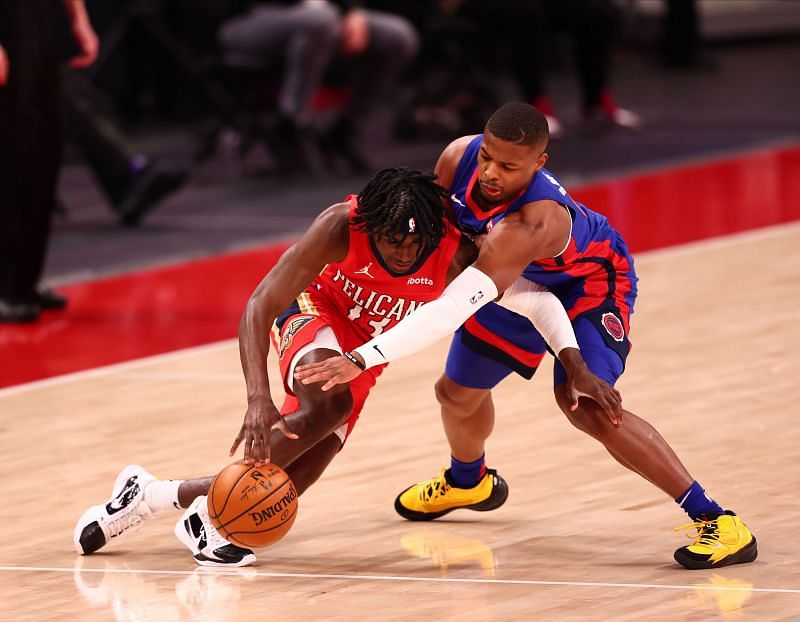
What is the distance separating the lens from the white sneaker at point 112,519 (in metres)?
4.63

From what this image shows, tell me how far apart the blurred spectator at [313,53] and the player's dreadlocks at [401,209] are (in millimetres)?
6905

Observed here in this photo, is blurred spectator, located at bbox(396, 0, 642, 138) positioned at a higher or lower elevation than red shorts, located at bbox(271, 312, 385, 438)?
lower

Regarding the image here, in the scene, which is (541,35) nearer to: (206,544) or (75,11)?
(75,11)

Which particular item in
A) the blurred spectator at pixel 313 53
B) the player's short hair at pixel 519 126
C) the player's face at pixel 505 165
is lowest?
the blurred spectator at pixel 313 53

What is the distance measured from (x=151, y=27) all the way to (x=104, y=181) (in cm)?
348

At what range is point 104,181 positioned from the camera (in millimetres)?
10203

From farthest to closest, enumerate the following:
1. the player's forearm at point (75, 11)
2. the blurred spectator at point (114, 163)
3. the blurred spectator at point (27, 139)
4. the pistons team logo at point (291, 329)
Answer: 1. the blurred spectator at point (114, 163)
2. the player's forearm at point (75, 11)
3. the blurred spectator at point (27, 139)
4. the pistons team logo at point (291, 329)

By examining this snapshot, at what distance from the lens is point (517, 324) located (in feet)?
15.9

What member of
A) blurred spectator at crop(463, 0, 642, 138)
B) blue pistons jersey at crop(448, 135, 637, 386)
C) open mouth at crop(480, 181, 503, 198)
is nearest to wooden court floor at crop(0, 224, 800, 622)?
blue pistons jersey at crop(448, 135, 637, 386)

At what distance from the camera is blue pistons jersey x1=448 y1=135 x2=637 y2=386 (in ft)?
15.3

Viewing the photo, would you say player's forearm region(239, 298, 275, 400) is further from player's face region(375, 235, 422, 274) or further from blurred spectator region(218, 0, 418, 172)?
blurred spectator region(218, 0, 418, 172)

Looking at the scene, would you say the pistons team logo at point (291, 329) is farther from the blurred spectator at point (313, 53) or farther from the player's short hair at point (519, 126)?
the blurred spectator at point (313, 53)

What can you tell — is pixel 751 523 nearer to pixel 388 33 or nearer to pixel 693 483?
pixel 693 483

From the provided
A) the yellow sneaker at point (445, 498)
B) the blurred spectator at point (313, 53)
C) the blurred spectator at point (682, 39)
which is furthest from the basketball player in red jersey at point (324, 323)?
the blurred spectator at point (682, 39)
